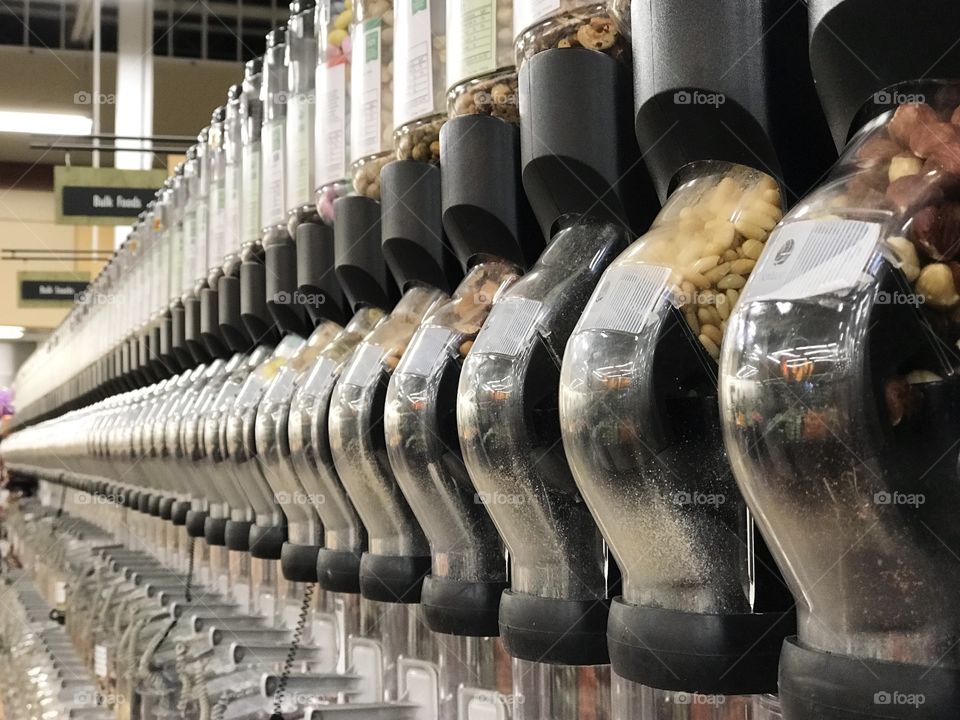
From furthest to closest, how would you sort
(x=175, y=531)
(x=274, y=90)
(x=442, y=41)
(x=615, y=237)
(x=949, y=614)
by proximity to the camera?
1. (x=175, y=531)
2. (x=274, y=90)
3. (x=442, y=41)
4. (x=615, y=237)
5. (x=949, y=614)

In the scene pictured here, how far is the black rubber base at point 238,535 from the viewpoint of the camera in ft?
5.67

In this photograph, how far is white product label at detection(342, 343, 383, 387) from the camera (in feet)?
3.52

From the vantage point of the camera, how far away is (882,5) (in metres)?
0.54

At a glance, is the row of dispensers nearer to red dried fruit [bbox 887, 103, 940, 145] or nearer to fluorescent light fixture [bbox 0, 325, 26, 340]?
red dried fruit [bbox 887, 103, 940, 145]

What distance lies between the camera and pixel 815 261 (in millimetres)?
529

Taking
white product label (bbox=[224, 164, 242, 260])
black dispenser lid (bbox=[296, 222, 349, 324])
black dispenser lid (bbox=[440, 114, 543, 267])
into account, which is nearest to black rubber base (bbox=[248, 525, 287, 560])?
black dispenser lid (bbox=[296, 222, 349, 324])

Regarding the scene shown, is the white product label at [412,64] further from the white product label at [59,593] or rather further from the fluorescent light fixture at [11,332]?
the fluorescent light fixture at [11,332]

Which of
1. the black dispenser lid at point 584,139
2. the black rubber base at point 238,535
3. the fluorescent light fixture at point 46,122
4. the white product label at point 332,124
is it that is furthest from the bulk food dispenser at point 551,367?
the fluorescent light fixture at point 46,122

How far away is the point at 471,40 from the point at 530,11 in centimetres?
12

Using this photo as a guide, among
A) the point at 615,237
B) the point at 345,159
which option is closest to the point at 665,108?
the point at 615,237

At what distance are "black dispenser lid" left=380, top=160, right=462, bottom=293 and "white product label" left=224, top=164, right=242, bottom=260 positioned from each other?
0.87m

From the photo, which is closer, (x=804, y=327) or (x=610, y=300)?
(x=804, y=327)

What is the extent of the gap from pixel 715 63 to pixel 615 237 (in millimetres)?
184

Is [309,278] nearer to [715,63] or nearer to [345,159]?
[345,159]
